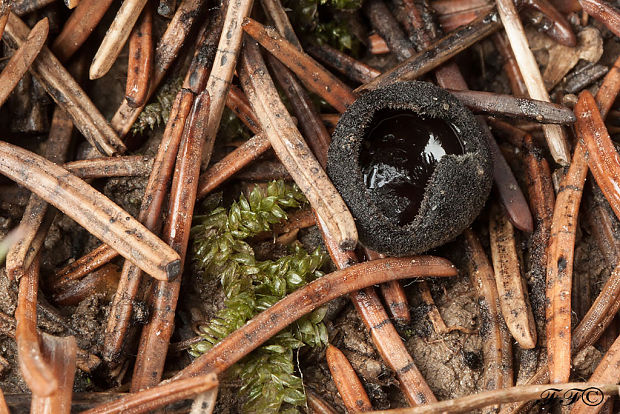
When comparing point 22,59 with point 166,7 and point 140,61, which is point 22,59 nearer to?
point 140,61

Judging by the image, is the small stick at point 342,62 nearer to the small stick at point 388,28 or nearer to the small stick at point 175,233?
the small stick at point 388,28

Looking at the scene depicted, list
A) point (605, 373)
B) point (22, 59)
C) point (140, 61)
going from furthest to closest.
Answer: point (140, 61) → point (22, 59) → point (605, 373)

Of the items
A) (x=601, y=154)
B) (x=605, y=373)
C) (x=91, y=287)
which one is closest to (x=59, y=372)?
(x=91, y=287)

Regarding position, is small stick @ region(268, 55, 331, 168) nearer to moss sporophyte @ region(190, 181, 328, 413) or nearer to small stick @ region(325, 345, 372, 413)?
moss sporophyte @ region(190, 181, 328, 413)

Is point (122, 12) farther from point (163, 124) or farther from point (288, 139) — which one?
point (288, 139)

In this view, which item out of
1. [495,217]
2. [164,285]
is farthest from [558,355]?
[164,285]

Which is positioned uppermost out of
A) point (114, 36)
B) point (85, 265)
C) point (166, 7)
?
point (166, 7)

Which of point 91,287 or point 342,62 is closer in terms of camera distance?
point 91,287

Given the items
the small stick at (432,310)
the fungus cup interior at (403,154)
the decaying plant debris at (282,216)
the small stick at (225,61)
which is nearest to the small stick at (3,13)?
the decaying plant debris at (282,216)
